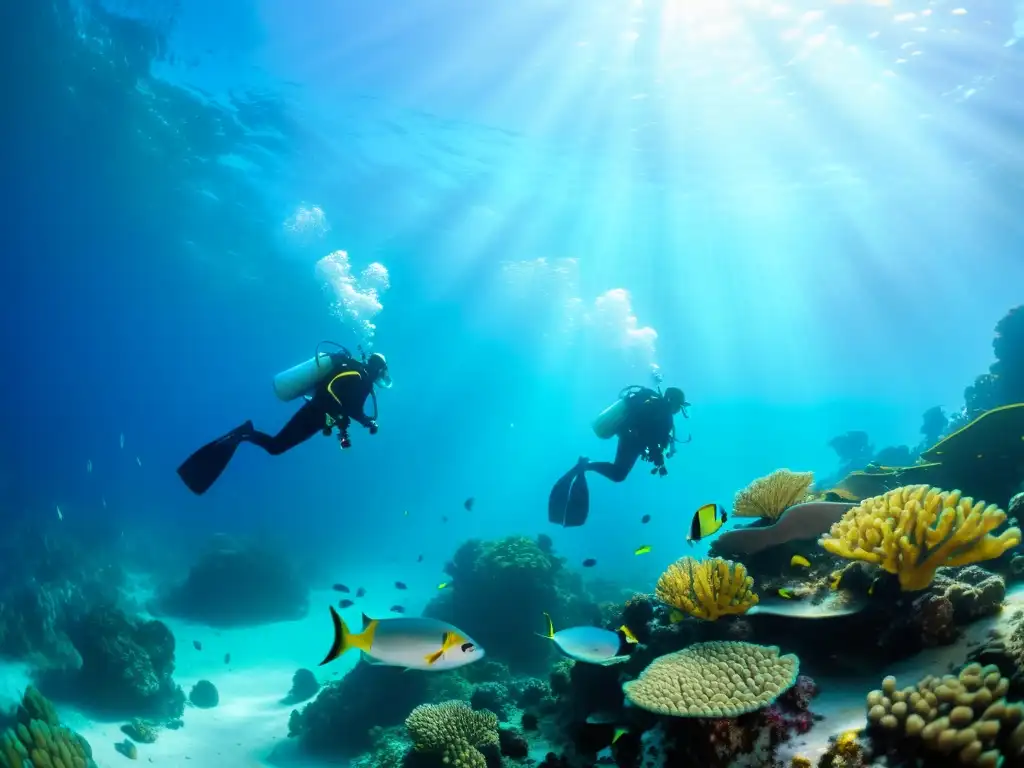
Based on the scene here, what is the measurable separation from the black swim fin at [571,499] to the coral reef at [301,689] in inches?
377

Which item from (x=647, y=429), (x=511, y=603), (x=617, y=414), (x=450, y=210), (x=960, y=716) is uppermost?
(x=450, y=210)

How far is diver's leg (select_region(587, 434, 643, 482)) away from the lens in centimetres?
938

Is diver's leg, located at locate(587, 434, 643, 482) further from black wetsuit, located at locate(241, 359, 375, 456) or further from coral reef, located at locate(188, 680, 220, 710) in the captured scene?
coral reef, located at locate(188, 680, 220, 710)

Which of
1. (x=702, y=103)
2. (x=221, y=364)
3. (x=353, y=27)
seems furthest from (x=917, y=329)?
(x=221, y=364)

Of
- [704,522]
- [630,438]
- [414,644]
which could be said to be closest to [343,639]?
[414,644]

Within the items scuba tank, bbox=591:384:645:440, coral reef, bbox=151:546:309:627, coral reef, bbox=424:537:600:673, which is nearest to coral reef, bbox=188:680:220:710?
coral reef, bbox=424:537:600:673

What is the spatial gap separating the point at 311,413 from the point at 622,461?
18.5 feet

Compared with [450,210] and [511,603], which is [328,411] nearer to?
[511,603]

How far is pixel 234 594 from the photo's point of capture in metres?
21.9

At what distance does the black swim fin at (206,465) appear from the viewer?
6266 millimetres

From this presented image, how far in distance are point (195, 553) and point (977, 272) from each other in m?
63.0

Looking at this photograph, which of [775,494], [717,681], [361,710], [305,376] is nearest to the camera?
[717,681]

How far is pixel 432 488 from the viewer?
90.2 m

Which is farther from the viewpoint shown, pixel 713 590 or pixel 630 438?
pixel 630 438
